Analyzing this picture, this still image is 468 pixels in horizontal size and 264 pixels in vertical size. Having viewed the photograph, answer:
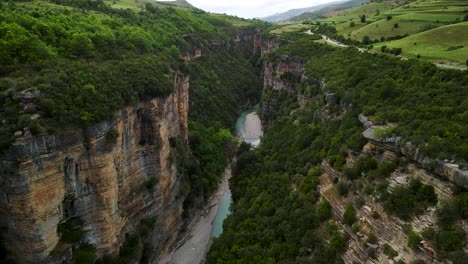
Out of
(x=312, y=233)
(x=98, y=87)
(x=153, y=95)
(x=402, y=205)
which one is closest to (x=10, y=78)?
(x=98, y=87)

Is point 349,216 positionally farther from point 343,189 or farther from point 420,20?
point 420,20

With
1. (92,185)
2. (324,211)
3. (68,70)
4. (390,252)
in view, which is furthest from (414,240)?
(68,70)

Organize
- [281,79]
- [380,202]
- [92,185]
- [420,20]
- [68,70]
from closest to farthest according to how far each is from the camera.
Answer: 1. [380,202]
2. [92,185]
3. [68,70]
4. [420,20]
5. [281,79]

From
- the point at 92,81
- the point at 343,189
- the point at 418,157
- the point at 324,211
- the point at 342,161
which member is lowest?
the point at 324,211

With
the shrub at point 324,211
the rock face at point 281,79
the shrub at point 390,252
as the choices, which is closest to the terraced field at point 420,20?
the rock face at point 281,79

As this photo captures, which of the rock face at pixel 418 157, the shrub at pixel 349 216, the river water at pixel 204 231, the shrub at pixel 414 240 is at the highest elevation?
the rock face at pixel 418 157

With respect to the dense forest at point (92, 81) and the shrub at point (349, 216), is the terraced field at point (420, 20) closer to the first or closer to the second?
the dense forest at point (92, 81)

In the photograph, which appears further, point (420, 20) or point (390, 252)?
point (420, 20)
